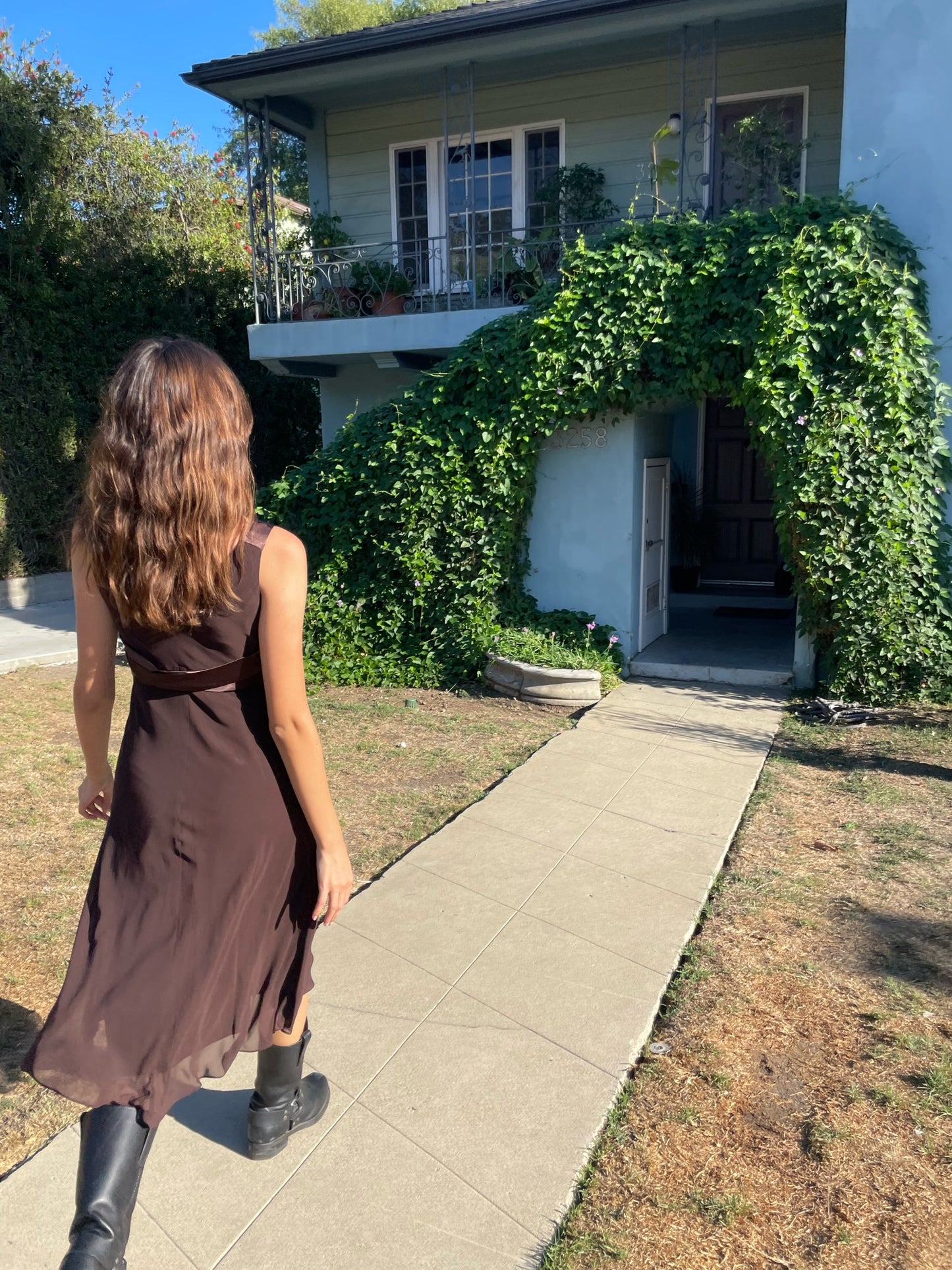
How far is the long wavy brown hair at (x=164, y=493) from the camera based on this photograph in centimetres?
182

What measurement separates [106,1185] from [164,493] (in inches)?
52.7

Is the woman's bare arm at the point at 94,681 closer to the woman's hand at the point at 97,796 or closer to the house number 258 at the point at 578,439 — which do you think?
the woman's hand at the point at 97,796

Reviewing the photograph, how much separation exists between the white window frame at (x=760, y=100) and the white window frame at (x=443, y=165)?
161 centimetres

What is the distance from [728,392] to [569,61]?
16.5 ft

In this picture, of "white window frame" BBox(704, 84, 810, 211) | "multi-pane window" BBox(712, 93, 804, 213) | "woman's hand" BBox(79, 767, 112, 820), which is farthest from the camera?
"white window frame" BBox(704, 84, 810, 211)

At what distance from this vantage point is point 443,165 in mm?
10555

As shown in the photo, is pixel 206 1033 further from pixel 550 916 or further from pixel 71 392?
pixel 71 392

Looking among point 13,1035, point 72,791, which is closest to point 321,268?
point 72,791

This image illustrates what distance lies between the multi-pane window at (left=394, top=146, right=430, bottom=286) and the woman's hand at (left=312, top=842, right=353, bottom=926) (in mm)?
10241

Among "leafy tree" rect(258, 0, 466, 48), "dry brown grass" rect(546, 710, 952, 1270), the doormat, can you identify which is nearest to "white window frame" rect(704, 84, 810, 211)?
the doormat

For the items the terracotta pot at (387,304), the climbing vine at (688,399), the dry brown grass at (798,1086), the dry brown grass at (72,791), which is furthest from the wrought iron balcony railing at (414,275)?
the dry brown grass at (798,1086)

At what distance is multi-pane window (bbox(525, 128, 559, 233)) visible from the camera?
34.7 ft

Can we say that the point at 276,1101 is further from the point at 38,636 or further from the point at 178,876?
the point at 38,636

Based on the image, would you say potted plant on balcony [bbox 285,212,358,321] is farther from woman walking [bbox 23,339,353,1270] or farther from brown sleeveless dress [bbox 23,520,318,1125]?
brown sleeveless dress [bbox 23,520,318,1125]
